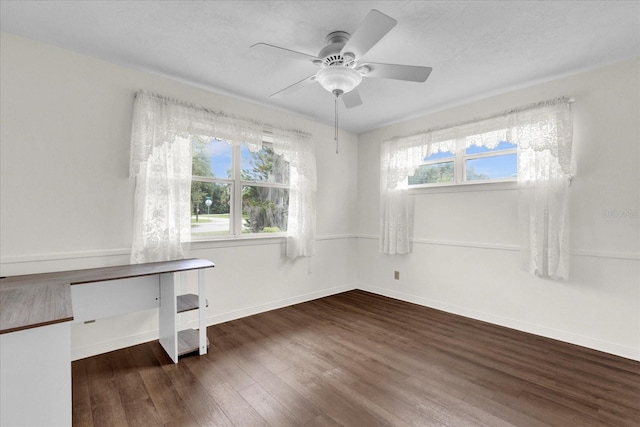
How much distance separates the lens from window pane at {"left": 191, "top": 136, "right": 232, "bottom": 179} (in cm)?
314

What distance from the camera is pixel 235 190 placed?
11.1 ft

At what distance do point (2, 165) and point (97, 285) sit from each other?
3.54ft

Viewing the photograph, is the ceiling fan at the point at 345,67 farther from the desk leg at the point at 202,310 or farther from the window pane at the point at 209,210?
the desk leg at the point at 202,310

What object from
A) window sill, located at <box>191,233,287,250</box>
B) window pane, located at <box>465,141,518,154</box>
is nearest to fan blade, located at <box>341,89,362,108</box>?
window pane, located at <box>465,141,518,154</box>

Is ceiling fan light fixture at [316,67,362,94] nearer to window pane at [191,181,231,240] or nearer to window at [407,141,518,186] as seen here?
window pane at [191,181,231,240]

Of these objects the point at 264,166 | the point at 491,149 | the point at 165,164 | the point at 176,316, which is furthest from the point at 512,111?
the point at 176,316

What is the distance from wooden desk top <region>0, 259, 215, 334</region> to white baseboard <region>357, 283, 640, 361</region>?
2.72 meters

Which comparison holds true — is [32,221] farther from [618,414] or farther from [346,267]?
[618,414]

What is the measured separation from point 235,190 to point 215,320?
1423 mm

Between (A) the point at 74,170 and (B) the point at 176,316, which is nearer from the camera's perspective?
(A) the point at 74,170

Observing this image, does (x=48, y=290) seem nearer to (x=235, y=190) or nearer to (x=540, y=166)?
(x=235, y=190)

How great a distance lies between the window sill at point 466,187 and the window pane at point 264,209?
67.5 inches

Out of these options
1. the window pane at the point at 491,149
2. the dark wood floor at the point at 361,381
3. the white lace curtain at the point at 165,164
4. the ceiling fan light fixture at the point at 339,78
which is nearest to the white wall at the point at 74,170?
the white lace curtain at the point at 165,164

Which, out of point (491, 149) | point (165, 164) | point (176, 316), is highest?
point (491, 149)
